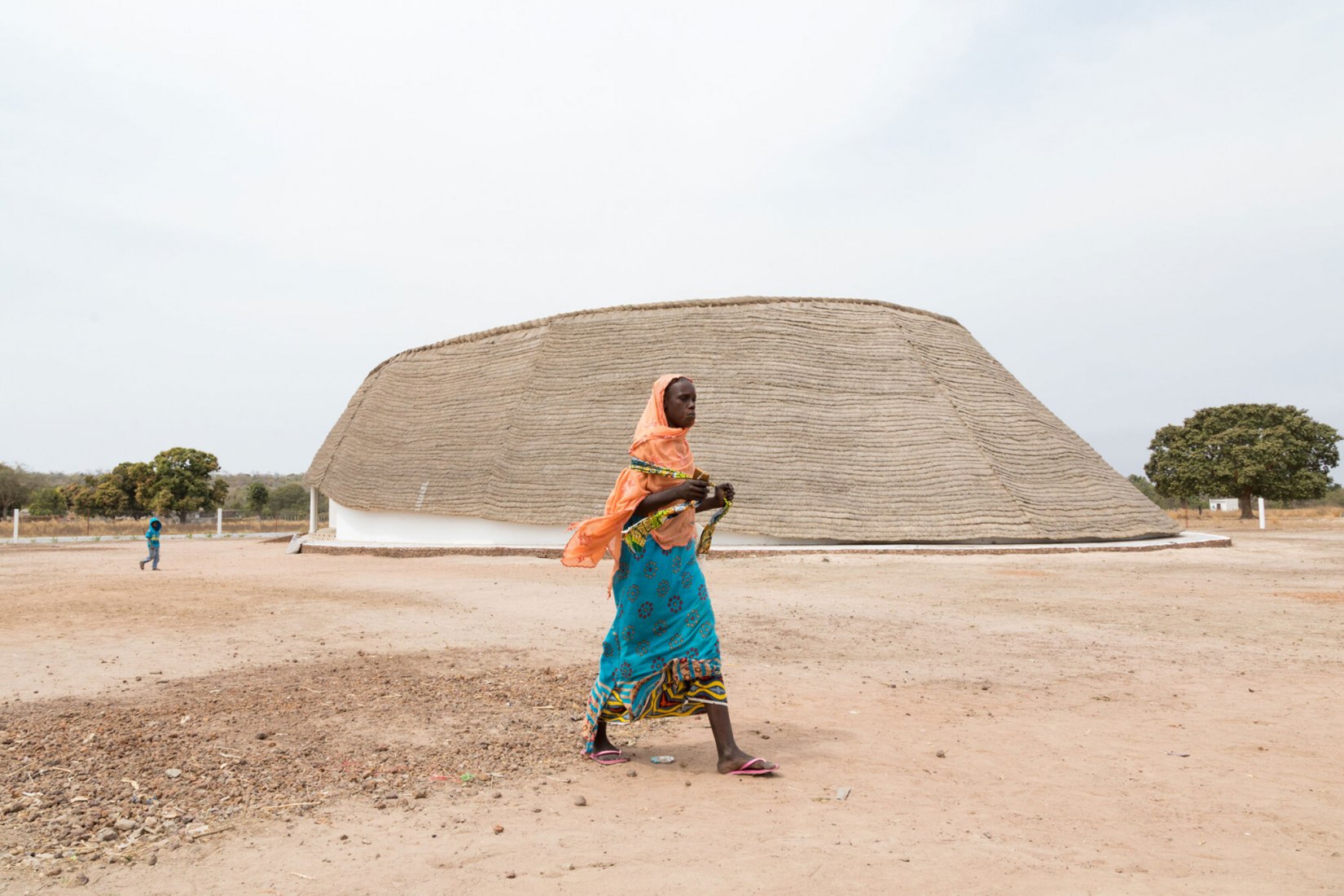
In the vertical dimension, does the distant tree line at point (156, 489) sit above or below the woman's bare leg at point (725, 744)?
above

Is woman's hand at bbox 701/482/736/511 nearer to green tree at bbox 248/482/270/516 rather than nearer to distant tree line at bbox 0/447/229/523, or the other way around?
distant tree line at bbox 0/447/229/523

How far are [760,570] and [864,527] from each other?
4281mm

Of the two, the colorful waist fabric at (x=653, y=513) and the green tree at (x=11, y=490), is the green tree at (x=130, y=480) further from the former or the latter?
the colorful waist fabric at (x=653, y=513)

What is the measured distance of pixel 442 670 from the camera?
233 inches

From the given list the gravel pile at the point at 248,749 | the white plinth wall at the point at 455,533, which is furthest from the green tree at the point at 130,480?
the gravel pile at the point at 248,749

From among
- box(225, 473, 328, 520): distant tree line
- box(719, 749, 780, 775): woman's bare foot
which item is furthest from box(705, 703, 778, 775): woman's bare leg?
box(225, 473, 328, 520): distant tree line

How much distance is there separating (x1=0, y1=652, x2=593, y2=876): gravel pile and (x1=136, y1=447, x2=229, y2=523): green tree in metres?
44.4

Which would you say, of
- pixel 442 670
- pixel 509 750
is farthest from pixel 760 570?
pixel 509 750

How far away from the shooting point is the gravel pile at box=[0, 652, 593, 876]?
323 cm

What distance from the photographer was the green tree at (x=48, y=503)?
161 feet

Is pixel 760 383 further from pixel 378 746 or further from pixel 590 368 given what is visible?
pixel 378 746

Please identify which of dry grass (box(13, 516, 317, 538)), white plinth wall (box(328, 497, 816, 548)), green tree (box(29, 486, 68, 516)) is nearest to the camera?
white plinth wall (box(328, 497, 816, 548))

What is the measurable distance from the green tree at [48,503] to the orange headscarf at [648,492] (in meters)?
54.6

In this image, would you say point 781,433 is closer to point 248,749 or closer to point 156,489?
point 248,749
